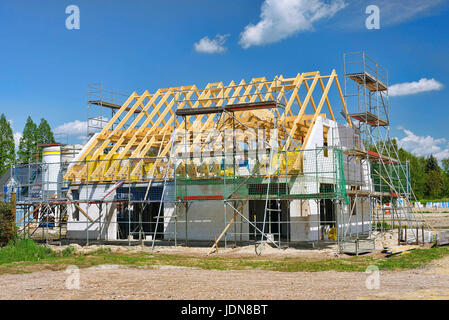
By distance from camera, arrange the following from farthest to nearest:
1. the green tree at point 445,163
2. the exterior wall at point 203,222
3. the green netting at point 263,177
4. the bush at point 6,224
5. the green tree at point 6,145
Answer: the green tree at point 445,163 < the green tree at point 6,145 < the exterior wall at point 203,222 < the bush at point 6,224 < the green netting at point 263,177

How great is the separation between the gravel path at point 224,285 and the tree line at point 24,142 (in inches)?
1476

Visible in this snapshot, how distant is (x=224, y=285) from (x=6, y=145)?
48.4 m

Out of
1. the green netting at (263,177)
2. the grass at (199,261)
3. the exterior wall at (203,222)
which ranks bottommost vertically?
the grass at (199,261)

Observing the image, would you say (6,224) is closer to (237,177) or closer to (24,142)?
(237,177)

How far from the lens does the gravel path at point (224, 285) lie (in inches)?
408

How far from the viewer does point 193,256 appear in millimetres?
18906

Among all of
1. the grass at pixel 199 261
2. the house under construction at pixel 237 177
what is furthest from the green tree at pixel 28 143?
the grass at pixel 199 261

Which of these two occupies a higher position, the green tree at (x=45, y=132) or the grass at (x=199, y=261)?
the green tree at (x=45, y=132)

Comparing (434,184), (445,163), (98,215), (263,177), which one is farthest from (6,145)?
(445,163)

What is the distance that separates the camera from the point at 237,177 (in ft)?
70.9

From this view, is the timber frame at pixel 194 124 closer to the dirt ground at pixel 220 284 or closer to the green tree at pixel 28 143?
the dirt ground at pixel 220 284

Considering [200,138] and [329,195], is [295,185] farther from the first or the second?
[200,138]
